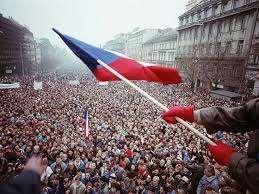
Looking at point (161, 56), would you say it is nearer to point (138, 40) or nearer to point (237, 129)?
point (138, 40)

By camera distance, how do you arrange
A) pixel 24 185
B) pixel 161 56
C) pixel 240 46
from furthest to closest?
pixel 161 56, pixel 240 46, pixel 24 185

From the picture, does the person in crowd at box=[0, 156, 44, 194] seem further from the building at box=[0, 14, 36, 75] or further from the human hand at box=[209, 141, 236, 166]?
the building at box=[0, 14, 36, 75]

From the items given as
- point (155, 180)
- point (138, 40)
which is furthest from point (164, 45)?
point (155, 180)

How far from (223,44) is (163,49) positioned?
1210 inches

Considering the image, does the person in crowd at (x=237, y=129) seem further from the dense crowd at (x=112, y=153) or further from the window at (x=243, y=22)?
the window at (x=243, y=22)

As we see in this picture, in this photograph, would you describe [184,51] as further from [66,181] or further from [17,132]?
[66,181]

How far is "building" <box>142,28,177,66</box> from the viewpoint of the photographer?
65625mm

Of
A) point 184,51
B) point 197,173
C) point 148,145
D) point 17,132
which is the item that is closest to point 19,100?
point 17,132

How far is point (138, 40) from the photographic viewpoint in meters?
109

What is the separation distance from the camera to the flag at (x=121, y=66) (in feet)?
18.1

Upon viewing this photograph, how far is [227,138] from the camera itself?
53.0 feet

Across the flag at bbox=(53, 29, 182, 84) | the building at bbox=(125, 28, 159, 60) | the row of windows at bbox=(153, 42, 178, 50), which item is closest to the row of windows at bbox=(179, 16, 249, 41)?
the row of windows at bbox=(153, 42, 178, 50)

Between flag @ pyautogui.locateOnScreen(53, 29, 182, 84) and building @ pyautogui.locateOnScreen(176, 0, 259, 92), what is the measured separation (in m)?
28.1

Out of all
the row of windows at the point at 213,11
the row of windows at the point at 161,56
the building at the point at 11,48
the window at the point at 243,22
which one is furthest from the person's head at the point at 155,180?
the row of windows at the point at 161,56
